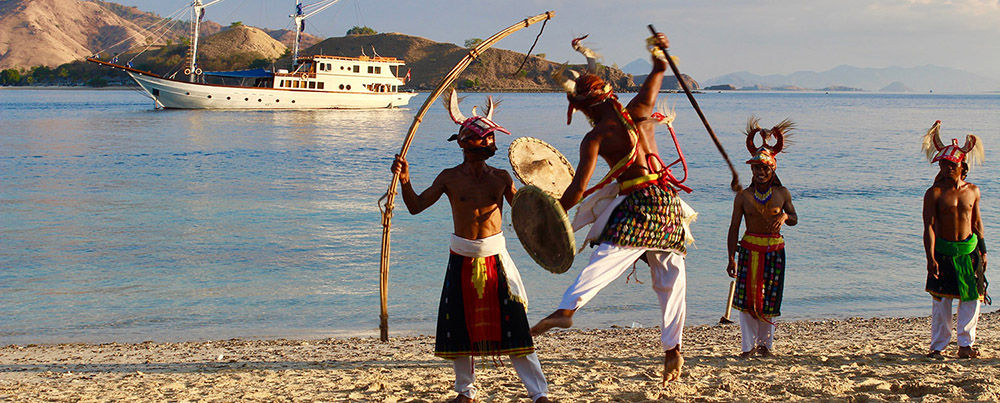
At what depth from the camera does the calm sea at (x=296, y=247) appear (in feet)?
29.8

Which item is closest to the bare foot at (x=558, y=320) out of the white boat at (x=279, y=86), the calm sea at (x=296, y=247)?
the calm sea at (x=296, y=247)

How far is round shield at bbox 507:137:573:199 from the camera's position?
198 inches

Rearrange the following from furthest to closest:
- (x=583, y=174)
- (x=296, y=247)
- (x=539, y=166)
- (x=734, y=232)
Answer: (x=296, y=247) < (x=734, y=232) < (x=539, y=166) < (x=583, y=174)

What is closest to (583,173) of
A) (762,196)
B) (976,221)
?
(762,196)

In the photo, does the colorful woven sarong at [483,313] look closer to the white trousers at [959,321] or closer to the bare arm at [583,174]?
the bare arm at [583,174]

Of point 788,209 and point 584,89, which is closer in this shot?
point 584,89

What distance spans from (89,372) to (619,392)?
13.2ft

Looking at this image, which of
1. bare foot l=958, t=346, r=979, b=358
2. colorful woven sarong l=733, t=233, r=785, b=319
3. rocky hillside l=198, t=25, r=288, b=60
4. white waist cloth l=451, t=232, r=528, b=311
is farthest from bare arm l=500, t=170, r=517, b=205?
rocky hillside l=198, t=25, r=288, b=60

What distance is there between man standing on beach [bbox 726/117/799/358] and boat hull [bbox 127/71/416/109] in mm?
60124

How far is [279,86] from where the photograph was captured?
6278 cm

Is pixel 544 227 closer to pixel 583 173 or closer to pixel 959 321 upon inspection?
pixel 583 173

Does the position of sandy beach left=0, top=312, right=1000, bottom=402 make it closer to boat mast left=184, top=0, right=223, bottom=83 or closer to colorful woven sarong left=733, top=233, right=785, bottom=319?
colorful woven sarong left=733, top=233, right=785, bottom=319

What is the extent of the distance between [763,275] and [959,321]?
1.44 metres

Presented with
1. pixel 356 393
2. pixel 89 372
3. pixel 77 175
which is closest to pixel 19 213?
pixel 77 175
